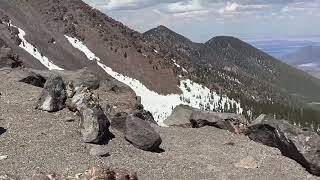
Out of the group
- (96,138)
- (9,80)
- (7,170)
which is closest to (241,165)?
(96,138)

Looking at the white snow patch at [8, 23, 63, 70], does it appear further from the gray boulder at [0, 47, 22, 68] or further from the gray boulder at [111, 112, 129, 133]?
the gray boulder at [111, 112, 129, 133]

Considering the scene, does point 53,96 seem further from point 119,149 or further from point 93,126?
point 119,149

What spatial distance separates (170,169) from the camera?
2816 centimetres

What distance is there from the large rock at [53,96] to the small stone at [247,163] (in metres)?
12.6

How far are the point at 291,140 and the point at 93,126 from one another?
37.8ft

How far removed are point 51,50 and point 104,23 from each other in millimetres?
37382

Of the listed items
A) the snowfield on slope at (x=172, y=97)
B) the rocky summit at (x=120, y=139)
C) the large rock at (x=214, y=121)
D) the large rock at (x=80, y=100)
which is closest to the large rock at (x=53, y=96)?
the rocky summit at (x=120, y=139)

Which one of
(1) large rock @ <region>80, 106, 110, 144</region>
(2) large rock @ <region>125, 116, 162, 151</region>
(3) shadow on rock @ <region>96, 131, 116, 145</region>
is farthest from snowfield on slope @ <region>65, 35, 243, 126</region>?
(1) large rock @ <region>80, 106, 110, 144</region>

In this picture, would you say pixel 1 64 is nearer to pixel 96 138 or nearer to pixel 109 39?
pixel 96 138

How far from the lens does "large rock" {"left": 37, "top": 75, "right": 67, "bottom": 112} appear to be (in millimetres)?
35125

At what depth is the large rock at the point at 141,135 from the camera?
31.0m

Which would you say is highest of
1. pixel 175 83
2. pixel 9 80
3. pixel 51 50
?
pixel 9 80

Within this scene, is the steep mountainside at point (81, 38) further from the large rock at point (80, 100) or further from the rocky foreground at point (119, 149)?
the rocky foreground at point (119, 149)

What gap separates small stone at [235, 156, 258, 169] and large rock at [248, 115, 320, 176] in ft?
9.05
